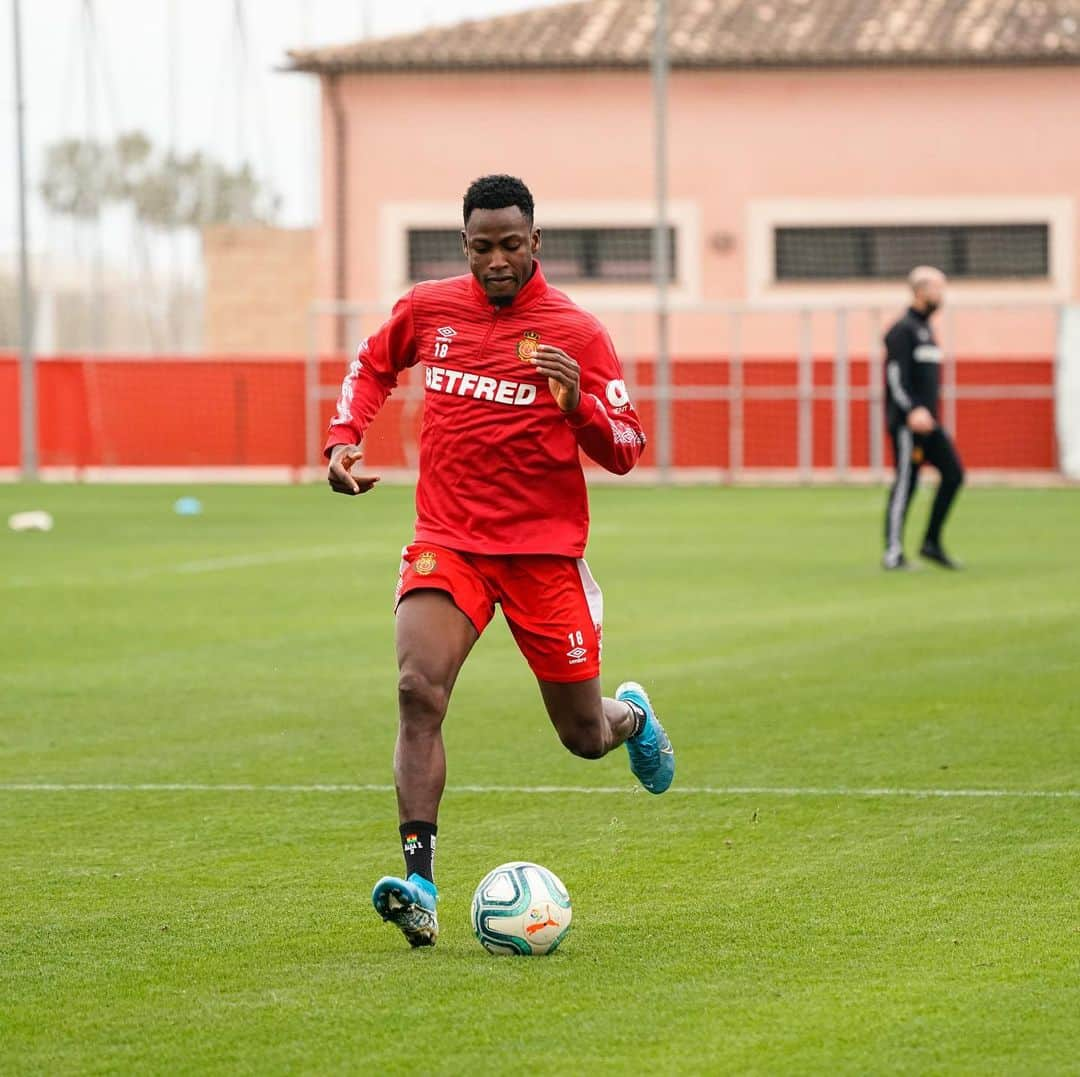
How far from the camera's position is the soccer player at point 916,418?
17.5 metres

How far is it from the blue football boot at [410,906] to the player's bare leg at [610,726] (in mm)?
998

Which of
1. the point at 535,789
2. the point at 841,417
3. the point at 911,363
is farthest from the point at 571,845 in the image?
the point at 841,417

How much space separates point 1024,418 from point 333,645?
2304cm

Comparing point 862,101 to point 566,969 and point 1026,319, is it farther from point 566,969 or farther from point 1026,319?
point 566,969

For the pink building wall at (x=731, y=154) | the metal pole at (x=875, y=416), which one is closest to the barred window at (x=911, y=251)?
the pink building wall at (x=731, y=154)

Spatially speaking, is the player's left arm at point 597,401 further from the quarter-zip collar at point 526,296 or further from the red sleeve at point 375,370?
the red sleeve at point 375,370

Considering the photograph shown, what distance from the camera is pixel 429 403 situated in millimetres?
6750

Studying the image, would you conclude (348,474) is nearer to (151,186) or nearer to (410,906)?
(410,906)

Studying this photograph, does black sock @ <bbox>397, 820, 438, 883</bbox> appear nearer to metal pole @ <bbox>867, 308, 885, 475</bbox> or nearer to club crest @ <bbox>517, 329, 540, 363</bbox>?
club crest @ <bbox>517, 329, 540, 363</bbox>

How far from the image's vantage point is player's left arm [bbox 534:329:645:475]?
249 inches

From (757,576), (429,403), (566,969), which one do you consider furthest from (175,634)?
(566,969)

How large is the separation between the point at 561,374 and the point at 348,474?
0.66m

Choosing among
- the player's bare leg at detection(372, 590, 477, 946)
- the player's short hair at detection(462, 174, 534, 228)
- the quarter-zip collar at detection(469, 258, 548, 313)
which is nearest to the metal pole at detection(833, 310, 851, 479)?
the quarter-zip collar at detection(469, 258, 548, 313)

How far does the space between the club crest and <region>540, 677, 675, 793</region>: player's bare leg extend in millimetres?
940
